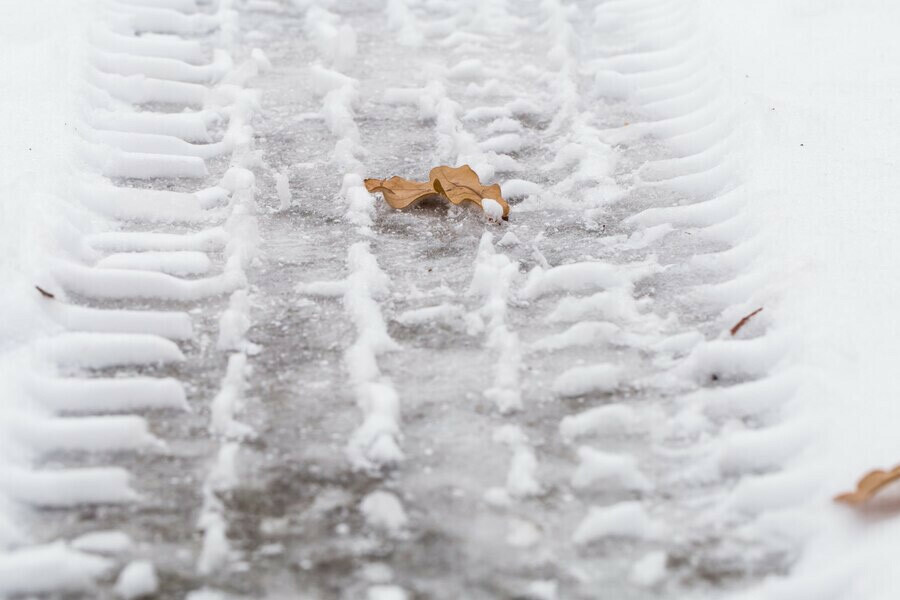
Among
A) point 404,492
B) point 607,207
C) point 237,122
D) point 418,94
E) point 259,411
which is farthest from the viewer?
point 418,94

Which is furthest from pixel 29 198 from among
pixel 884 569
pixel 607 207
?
pixel 884 569

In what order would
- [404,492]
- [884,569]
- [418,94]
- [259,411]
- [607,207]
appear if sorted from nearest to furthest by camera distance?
[884,569] → [404,492] → [259,411] → [607,207] → [418,94]

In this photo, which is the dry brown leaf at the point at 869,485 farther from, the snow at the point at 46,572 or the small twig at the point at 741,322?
the snow at the point at 46,572

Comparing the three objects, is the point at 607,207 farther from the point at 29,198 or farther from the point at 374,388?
the point at 29,198

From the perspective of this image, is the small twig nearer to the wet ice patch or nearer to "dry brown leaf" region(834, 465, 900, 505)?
"dry brown leaf" region(834, 465, 900, 505)

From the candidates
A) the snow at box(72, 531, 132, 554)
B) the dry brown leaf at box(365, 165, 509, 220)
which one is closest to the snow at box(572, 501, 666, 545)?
the snow at box(72, 531, 132, 554)

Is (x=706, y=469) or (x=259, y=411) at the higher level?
(x=259, y=411)

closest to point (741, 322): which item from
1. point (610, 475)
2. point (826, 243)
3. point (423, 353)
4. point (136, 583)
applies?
point (826, 243)

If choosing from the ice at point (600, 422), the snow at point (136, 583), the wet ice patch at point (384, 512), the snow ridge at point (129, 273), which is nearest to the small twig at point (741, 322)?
the ice at point (600, 422)

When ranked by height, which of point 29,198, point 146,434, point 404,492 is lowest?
point 404,492
